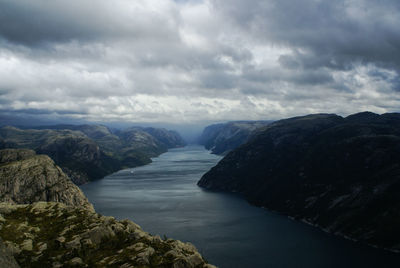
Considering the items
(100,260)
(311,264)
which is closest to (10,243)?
(100,260)

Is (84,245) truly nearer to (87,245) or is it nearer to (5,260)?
(87,245)

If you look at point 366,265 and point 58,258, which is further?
point 366,265

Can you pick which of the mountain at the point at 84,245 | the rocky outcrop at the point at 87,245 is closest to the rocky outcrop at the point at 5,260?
the mountain at the point at 84,245

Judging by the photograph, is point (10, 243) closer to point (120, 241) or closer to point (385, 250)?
point (120, 241)

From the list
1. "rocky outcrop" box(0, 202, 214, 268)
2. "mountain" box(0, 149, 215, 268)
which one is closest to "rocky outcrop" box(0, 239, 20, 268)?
"mountain" box(0, 149, 215, 268)

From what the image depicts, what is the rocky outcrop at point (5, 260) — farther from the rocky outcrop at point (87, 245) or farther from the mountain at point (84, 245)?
the rocky outcrop at point (87, 245)

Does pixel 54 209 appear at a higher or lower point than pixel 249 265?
higher

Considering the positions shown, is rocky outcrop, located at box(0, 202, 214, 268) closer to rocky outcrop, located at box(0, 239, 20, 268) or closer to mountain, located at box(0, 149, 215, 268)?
mountain, located at box(0, 149, 215, 268)

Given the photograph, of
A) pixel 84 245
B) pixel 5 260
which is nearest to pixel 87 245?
pixel 84 245
